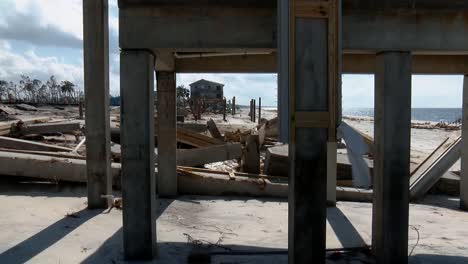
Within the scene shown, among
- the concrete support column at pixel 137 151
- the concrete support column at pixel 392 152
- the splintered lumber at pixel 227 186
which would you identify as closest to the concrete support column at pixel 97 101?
the splintered lumber at pixel 227 186

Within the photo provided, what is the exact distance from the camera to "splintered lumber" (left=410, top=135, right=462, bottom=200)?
1159 cm

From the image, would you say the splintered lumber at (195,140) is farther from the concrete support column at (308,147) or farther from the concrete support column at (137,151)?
the concrete support column at (308,147)

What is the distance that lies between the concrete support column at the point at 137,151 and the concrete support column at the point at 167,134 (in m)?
4.81

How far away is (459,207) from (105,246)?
8.64 meters

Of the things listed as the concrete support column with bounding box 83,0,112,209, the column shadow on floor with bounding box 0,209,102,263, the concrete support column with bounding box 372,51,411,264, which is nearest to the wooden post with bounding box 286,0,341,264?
the concrete support column with bounding box 372,51,411,264

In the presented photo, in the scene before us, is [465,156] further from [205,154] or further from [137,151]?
[137,151]

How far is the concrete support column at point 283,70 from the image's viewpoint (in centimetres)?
522

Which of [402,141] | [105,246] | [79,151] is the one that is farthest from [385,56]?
[79,151]

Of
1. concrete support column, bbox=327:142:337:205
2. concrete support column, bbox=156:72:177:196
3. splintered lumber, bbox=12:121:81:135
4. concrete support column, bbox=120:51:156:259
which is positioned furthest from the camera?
splintered lumber, bbox=12:121:81:135

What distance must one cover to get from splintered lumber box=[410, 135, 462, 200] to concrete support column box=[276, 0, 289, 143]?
24.6ft

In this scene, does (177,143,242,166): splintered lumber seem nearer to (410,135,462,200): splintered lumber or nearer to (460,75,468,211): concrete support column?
(410,135,462,200): splintered lumber

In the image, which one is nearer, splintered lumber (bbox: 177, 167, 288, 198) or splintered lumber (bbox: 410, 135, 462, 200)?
splintered lumber (bbox: 177, 167, 288, 198)

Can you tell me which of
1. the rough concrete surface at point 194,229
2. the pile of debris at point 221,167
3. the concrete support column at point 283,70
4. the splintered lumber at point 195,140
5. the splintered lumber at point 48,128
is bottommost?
the rough concrete surface at point 194,229

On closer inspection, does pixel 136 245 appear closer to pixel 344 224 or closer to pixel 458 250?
pixel 344 224
